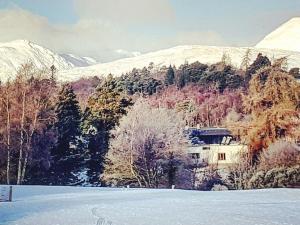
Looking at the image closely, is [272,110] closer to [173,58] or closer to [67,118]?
[67,118]

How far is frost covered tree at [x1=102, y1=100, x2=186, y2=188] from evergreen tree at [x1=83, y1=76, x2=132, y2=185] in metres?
2.32

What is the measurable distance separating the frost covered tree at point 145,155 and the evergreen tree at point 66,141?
3744 millimetres

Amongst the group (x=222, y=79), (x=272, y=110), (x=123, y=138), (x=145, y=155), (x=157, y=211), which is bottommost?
(x=157, y=211)

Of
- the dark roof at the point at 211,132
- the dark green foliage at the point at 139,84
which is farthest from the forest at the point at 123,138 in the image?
the dark green foliage at the point at 139,84

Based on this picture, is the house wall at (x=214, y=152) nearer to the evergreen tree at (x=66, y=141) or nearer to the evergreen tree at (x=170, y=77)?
the evergreen tree at (x=66, y=141)

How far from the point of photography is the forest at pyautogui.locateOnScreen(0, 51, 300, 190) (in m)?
32.1

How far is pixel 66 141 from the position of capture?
37125 millimetres

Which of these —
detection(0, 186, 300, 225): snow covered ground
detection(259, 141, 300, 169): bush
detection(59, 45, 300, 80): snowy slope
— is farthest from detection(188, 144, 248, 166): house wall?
detection(59, 45, 300, 80): snowy slope

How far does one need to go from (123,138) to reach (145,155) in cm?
202

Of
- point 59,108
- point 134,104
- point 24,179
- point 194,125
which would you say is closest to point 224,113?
point 194,125

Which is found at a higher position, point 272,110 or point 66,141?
point 272,110

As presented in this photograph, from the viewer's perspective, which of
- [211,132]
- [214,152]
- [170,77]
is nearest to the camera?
[214,152]

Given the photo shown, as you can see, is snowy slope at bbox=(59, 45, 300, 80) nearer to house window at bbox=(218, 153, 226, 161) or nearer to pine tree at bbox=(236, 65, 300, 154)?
house window at bbox=(218, 153, 226, 161)

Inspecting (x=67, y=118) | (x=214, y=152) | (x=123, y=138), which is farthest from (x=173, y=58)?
(x=123, y=138)
